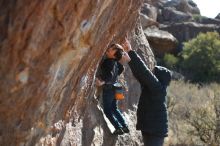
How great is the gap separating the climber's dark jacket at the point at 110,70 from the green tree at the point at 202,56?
3178 centimetres

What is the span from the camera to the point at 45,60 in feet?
15.7

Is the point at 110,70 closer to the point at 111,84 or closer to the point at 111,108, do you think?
the point at 111,84

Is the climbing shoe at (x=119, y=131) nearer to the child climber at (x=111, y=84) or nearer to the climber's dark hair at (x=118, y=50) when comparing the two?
the child climber at (x=111, y=84)

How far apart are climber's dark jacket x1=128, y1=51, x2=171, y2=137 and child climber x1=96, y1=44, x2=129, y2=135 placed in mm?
478

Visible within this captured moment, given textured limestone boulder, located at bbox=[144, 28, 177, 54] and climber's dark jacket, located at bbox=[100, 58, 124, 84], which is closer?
climber's dark jacket, located at bbox=[100, 58, 124, 84]

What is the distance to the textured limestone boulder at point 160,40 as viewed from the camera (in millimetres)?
34984

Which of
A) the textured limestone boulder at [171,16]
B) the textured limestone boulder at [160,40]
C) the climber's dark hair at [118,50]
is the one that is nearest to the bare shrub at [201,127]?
the climber's dark hair at [118,50]

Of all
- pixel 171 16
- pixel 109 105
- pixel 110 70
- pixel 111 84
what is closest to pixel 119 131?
pixel 109 105

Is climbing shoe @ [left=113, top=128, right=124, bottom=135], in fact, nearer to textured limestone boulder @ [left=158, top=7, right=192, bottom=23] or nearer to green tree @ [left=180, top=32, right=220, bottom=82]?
green tree @ [left=180, top=32, right=220, bottom=82]

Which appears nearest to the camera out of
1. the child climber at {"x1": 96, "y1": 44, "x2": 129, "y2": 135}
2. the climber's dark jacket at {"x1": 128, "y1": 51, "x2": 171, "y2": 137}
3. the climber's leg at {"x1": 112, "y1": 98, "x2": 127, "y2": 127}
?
the climber's dark jacket at {"x1": 128, "y1": 51, "x2": 171, "y2": 137}

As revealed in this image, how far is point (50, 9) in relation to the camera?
14.9 feet

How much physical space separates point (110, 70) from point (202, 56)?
34200mm

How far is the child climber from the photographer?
23.0ft

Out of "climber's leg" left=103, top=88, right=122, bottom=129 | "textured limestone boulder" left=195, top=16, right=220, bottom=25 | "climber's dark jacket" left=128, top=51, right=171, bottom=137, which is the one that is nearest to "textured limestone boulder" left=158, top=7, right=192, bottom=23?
"textured limestone boulder" left=195, top=16, right=220, bottom=25
